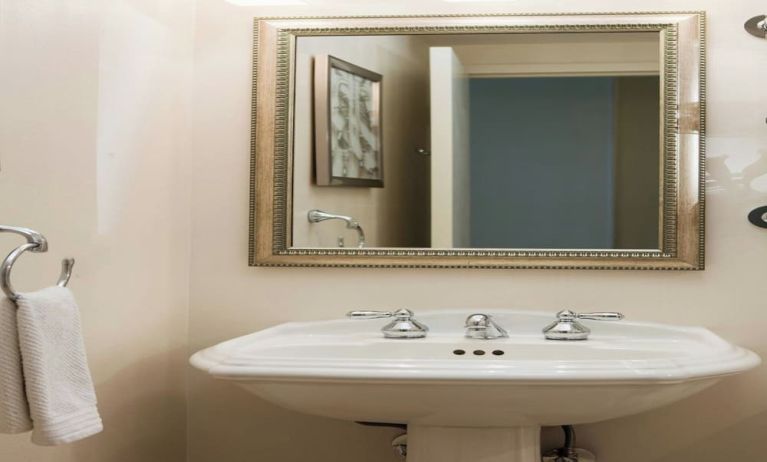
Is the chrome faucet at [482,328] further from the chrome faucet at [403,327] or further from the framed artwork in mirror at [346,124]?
the framed artwork in mirror at [346,124]

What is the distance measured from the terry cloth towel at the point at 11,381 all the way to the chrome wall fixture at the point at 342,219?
91cm

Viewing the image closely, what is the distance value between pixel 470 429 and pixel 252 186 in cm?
81

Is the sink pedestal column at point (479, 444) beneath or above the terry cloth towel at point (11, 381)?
beneath

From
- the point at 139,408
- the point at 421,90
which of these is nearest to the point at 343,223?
the point at 421,90

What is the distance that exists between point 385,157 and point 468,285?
1.20 feet

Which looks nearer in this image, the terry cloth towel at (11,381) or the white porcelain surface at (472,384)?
the terry cloth towel at (11,381)

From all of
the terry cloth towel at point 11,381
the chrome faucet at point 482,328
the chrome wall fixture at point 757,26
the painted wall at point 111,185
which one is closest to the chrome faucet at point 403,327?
the chrome faucet at point 482,328

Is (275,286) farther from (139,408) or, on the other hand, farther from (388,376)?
(388,376)

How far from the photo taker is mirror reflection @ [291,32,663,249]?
5.95 feet

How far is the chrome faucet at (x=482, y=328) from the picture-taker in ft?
5.61

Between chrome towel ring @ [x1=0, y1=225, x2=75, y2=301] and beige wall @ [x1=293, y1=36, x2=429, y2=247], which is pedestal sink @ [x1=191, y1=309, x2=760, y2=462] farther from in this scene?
beige wall @ [x1=293, y1=36, x2=429, y2=247]

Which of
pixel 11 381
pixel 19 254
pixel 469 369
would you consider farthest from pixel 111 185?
pixel 469 369

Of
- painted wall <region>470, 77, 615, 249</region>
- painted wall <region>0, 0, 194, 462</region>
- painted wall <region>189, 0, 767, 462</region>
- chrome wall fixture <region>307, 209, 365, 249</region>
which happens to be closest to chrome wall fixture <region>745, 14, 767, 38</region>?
painted wall <region>189, 0, 767, 462</region>

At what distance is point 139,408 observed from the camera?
68.1 inches
